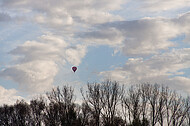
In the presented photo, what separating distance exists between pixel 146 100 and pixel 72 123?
17.5 m

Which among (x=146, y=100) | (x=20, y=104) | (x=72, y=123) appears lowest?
(x=72, y=123)

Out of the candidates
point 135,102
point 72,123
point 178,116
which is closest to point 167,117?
point 178,116

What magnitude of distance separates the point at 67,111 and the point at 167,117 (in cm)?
2220

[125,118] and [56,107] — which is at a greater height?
[56,107]

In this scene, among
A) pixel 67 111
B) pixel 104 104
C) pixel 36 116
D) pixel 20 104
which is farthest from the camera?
pixel 20 104

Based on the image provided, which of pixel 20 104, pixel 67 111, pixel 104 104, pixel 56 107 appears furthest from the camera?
pixel 20 104

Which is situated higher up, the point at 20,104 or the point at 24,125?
the point at 20,104

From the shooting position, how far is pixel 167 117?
190 feet

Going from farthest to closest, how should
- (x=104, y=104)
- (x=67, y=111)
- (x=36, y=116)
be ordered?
(x=36, y=116) → (x=67, y=111) → (x=104, y=104)

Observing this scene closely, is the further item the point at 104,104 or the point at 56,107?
the point at 56,107

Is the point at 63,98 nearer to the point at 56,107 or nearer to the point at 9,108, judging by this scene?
the point at 56,107

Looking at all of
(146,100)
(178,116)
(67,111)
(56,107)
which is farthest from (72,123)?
(178,116)

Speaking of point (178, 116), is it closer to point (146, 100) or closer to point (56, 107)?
point (146, 100)

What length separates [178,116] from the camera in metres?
58.7
